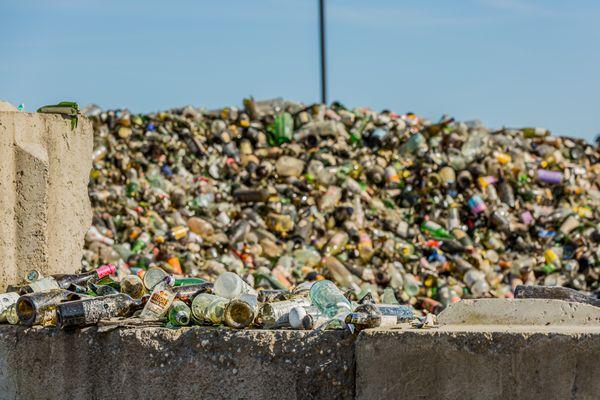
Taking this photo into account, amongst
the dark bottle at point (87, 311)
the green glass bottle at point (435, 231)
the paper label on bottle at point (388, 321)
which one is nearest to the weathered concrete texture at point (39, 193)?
the dark bottle at point (87, 311)

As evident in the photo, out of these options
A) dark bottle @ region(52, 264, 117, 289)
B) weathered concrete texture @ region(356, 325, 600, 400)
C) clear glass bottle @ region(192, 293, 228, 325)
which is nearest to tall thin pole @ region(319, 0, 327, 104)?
dark bottle @ region(52, 264, 117, 289)

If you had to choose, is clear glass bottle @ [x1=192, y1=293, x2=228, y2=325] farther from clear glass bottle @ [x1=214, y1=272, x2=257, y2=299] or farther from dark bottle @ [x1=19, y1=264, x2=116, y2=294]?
dark bottle @ [x1=19, y1=264, x2=116, y2=294]

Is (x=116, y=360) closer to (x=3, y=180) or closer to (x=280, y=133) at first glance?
(x=3, y=180)

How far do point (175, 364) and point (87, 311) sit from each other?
1.39ft

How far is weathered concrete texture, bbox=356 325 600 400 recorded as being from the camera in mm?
2828

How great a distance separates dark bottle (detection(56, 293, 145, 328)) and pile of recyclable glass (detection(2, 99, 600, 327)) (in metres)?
5.45

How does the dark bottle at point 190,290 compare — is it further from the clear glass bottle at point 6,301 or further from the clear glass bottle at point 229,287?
the clear glass bottle at point 6,301

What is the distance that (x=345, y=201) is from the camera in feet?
37.8

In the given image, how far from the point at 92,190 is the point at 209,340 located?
8028 millimetres

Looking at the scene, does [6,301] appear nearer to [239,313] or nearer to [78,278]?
[78,278]

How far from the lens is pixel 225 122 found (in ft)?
42.2

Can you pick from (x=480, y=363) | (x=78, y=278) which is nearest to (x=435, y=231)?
(x=78, y=278)

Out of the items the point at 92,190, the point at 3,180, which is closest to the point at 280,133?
the point at 92,190

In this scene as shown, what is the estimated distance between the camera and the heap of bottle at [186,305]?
3387mm
